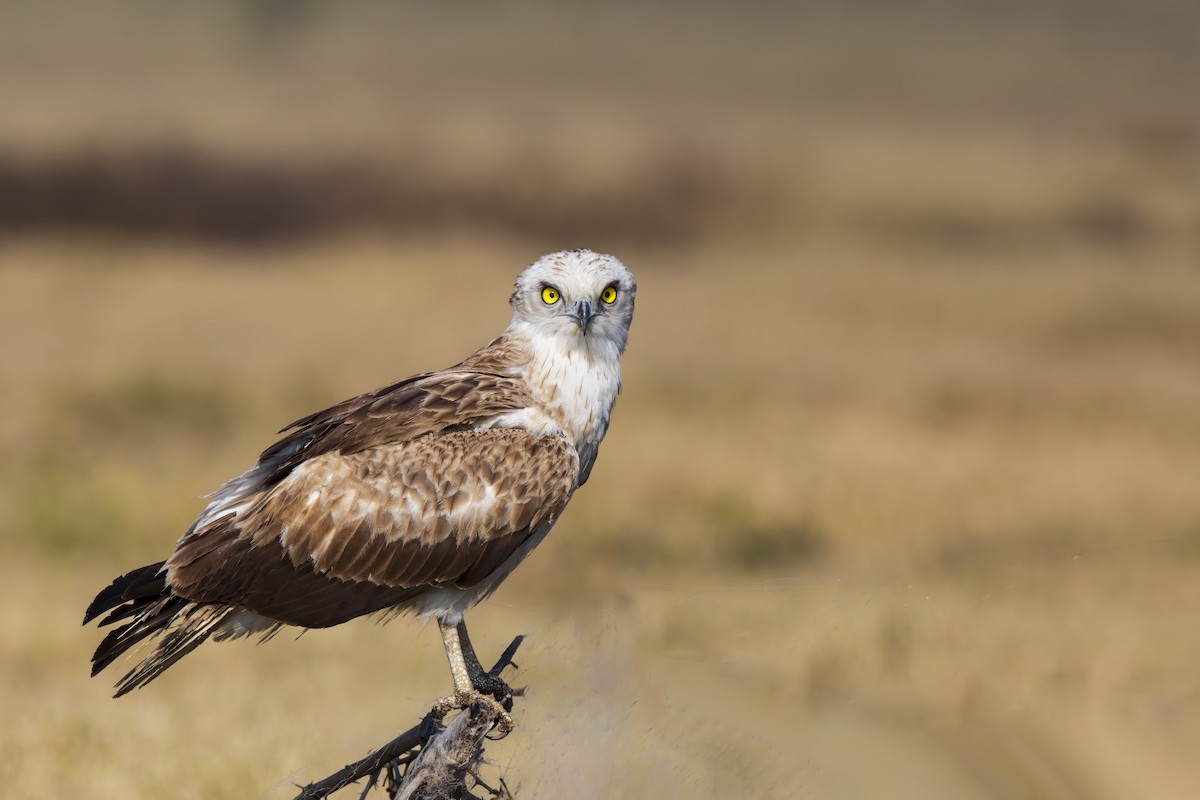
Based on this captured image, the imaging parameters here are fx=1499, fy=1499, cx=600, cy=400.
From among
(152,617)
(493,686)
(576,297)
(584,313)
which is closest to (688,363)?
(576,297)

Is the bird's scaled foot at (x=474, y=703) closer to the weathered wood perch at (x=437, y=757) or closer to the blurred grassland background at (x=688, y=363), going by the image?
the weathered wood perch at (x=437, y=757)

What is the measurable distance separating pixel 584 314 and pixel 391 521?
1395 mm

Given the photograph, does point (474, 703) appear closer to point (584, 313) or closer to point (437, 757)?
point (437, 757)

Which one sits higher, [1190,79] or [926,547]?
[1190,79]

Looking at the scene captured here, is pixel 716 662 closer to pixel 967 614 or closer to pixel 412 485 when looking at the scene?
pixel 412 485

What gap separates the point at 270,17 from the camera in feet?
206

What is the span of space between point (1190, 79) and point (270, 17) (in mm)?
36194

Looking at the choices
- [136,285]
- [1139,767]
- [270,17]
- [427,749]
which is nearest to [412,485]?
[427,749]

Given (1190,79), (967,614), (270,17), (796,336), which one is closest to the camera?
(967,614)

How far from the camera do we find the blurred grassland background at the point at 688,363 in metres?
8.16

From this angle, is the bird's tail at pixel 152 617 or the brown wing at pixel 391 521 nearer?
the bird's tail at pixel 152 617

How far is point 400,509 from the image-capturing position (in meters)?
7.22

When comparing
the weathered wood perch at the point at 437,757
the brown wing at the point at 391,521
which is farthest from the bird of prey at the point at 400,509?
the weathered wood perch at the point at 437,757

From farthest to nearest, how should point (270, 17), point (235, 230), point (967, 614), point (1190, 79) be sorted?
point (270, 17) → point (1190, 79) → point (235, 230) → point (967, 614)
